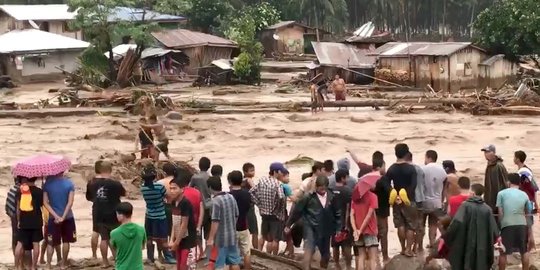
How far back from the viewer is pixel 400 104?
32844mm

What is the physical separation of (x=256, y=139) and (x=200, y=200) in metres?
15.8

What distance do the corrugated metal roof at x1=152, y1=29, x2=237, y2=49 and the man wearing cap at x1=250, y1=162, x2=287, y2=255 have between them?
126 feet

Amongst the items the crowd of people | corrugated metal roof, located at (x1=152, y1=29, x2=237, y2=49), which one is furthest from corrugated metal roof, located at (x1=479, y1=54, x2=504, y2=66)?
the crowd of people

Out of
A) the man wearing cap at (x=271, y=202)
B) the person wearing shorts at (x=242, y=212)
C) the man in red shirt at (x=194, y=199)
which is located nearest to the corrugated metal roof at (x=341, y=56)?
the man wearing cap at (x=271, y=202)

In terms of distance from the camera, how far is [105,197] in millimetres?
10242

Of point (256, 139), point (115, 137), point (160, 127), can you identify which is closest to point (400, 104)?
point (256, 139)

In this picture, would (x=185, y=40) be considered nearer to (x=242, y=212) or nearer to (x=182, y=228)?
(x=242, y=212)

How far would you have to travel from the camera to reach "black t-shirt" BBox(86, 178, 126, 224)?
33.5ft

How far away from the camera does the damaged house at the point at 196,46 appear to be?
49031mm

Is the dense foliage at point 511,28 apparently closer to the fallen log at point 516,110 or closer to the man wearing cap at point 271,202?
the fallen log at point 516,110

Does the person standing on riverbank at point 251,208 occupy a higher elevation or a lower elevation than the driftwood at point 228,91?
lower

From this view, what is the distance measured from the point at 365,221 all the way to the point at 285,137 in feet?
51.6

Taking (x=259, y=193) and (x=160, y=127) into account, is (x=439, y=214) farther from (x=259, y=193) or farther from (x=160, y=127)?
(x=160, y=127)

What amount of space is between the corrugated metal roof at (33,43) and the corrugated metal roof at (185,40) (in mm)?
4452
